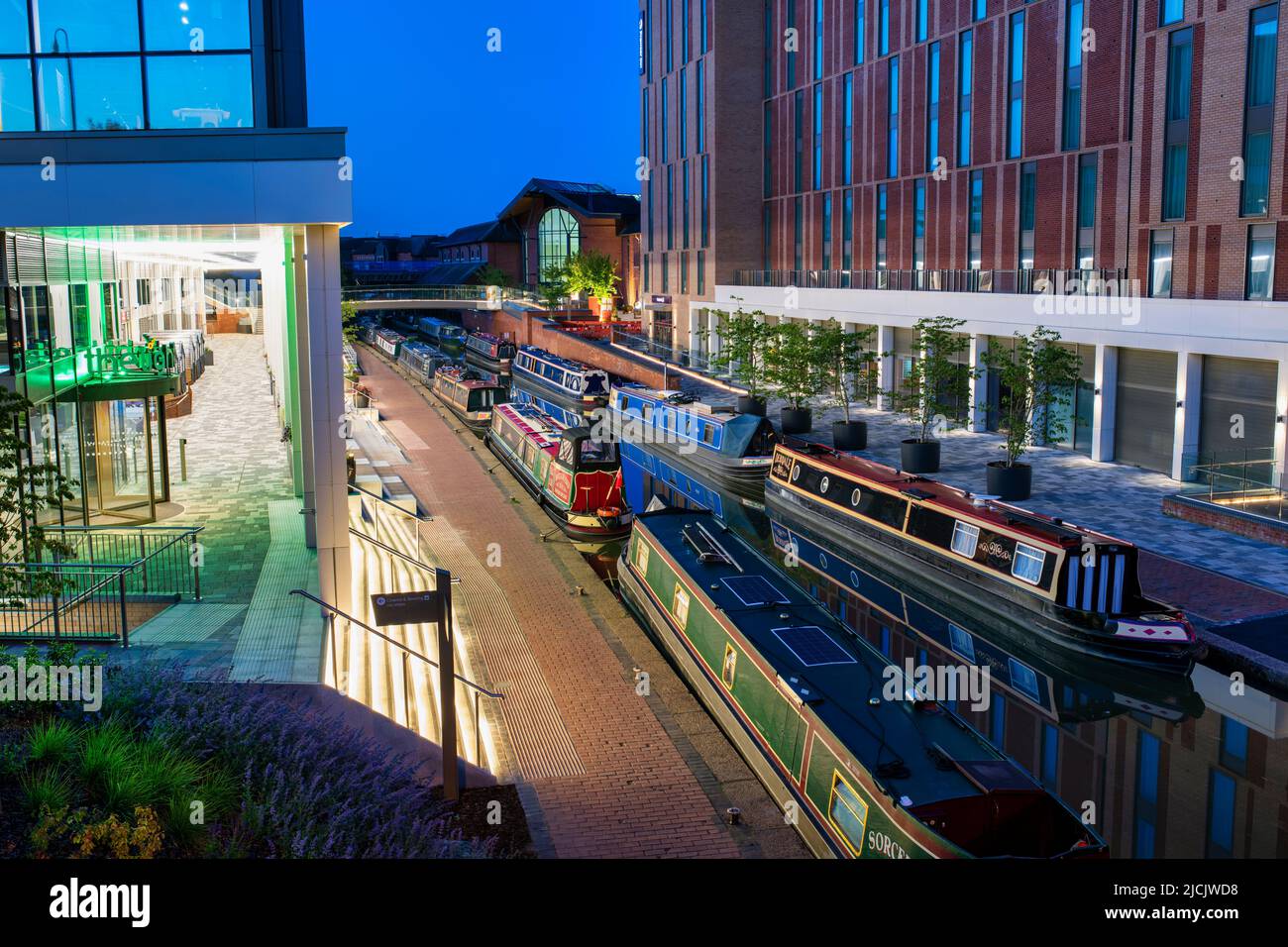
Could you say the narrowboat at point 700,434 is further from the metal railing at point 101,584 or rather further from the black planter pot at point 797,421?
the metal railing at point 101,584

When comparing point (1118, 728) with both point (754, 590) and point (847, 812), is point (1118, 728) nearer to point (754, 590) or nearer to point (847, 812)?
point (754, 590)

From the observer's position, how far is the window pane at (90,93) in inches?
559

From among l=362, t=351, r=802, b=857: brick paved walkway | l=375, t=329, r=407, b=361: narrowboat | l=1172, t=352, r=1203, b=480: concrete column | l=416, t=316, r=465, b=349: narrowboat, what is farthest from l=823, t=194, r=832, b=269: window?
l=416, t=316, r=465, b=349: narrowboat

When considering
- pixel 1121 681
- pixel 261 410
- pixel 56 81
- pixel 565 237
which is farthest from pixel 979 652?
pixel 565 237

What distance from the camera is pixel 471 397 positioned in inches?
1613

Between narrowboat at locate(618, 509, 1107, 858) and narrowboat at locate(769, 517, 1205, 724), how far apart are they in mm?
3811

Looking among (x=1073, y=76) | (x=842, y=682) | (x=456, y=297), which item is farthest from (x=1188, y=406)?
(x=456, y=297)

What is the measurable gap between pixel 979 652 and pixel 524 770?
867 cm

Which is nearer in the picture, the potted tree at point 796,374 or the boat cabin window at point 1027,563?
the boat cabin window at point 1027,563

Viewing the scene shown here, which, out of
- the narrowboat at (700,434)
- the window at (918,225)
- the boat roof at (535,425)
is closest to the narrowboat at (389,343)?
the narrowboat at (700,434)

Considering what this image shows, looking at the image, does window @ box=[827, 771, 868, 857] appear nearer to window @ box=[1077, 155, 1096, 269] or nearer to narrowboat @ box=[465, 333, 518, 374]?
window @ box=[1077, 155, 1096, 269]

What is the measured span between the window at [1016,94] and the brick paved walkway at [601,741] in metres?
20.2

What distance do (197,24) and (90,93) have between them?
1528 mm
